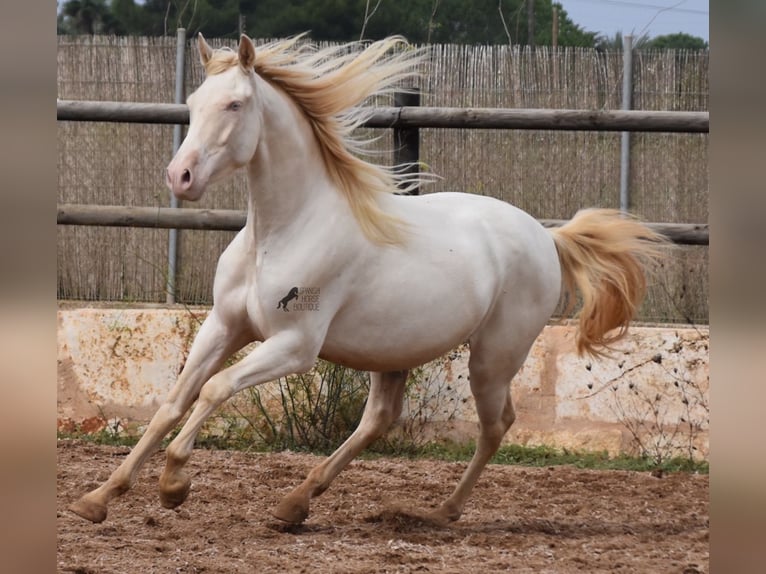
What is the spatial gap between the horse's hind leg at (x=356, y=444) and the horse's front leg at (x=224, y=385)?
1.82 feet

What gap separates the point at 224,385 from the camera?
3471 mm

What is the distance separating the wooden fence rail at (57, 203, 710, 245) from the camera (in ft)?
18.7

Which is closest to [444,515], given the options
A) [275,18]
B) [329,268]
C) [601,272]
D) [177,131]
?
[329,268]

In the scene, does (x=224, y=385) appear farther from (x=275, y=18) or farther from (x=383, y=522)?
(x=275, y=18)

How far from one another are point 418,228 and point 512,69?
379cm

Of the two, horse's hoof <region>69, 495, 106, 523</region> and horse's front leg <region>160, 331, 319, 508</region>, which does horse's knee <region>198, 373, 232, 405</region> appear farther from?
horse's hoof <region>69, 495, 106, 523</region>

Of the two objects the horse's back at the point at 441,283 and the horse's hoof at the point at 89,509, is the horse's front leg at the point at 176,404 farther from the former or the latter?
the horse's back at the point at 441,283

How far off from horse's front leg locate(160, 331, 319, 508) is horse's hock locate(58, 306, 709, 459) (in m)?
2.08

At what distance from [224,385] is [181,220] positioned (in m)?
2.61

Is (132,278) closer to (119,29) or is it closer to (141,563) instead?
(141,563)

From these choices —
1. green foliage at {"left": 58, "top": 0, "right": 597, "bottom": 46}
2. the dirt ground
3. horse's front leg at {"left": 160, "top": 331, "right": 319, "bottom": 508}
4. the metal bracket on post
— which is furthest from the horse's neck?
green foliage at {"left": 58, "top": 0, "right": 597, "bottom": 46}

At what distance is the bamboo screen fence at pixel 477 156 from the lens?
7.14m

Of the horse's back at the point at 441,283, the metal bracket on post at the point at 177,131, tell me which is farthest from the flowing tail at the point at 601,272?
the metal bracket on post at the point at 177,131

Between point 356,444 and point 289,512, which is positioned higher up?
point 356,444
